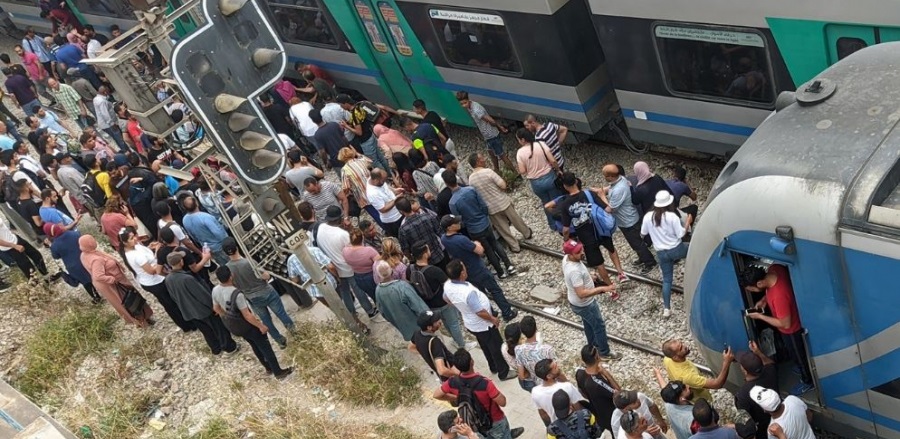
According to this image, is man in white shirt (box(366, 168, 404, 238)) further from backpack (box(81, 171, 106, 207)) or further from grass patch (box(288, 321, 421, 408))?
backpack (box(81, 171, 106, 207))

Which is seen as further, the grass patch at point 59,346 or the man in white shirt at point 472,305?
the grass patch at point 59,346

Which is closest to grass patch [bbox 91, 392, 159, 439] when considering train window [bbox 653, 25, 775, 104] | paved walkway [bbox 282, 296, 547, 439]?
paved walkway [bbox 282, 296, 547, 439]

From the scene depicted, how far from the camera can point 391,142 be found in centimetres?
1265

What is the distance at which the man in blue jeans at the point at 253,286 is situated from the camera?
32.9ft

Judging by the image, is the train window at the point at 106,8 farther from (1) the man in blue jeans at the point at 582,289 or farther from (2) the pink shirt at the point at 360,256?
(1) the man in blue jeans at the point at 582,289

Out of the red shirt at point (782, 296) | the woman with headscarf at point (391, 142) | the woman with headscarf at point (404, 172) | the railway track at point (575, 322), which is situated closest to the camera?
the red shirt at point (782, 296)

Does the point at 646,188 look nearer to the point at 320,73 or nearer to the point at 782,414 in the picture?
the point at 782,414

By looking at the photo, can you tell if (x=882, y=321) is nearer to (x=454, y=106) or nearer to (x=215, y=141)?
(x=215, y=141)

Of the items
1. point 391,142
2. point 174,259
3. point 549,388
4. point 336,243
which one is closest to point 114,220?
point 174,259

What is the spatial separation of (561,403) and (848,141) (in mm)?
2670

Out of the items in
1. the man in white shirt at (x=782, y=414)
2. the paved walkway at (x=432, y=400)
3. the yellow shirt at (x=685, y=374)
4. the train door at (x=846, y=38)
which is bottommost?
the paved walkway at (x=432, y=400)

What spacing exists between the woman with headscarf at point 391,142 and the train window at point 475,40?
143 cm

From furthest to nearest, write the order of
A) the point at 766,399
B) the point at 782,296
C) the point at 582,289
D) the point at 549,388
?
1. the point at 582,289
2. the point at 549,388
3. the point at 782,296
4. the point at 766,399

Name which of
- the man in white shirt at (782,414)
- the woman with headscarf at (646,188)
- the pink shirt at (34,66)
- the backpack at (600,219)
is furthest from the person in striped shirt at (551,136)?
the pink shirt at (34,66)
